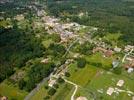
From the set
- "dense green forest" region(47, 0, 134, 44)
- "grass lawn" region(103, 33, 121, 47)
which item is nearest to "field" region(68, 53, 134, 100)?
"grass lawn" region(103, 33, 121, 47)

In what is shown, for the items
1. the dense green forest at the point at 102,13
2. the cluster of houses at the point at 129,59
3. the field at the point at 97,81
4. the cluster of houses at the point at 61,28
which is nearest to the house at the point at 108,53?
the cluster of houses at the point at 129,59

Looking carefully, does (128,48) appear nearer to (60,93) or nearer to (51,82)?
(51,82)

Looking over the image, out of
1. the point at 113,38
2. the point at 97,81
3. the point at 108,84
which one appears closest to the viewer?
the point at 108,84

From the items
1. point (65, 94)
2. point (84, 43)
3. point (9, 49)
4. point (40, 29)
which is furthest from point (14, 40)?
point (65, 94)

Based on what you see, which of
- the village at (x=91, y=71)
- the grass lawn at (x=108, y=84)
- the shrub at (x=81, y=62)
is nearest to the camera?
the grass lawn at (x=108, y=84)

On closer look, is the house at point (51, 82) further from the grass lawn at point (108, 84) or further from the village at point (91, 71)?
the grass lawn at point (108, 84)

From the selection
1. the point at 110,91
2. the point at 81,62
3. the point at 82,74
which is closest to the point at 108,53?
the point at 81,62

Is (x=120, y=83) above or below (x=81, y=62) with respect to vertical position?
below
